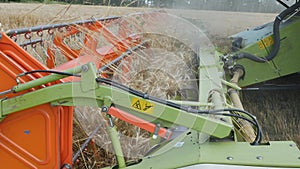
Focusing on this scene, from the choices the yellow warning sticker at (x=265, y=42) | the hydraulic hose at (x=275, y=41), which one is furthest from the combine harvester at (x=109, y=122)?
the yellow warning sticker at (x=265, y=42)

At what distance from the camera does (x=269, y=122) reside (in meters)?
3.54

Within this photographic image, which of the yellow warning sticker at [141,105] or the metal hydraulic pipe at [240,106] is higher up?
the yellow warning sticker at [141,105]

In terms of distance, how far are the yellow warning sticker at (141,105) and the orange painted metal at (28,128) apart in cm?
37

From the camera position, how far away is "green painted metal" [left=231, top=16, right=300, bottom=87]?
143 inches

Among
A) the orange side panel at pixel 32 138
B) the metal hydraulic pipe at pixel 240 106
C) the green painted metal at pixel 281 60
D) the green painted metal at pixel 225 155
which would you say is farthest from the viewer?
the green painted metal at pixel 281 60

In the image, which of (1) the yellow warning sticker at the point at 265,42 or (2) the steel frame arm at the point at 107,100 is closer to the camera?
(2) the steel frame arm at the point at 107,100

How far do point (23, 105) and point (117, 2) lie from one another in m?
1.82

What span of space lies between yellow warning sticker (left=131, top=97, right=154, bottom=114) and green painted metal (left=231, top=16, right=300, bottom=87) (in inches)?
89.6

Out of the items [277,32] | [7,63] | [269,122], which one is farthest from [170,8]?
[7,63]

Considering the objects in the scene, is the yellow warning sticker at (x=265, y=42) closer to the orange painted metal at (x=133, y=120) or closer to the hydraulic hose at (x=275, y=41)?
the hydraulic hose at (x=275, y=41)

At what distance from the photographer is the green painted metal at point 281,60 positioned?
363cm

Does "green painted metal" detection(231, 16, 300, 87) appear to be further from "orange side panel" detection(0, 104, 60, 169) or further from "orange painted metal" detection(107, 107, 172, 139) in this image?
"orange side panel" detection(0, 104, 60, 169)

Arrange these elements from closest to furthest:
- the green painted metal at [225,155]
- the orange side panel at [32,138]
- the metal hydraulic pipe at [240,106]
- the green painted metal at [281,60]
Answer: the green painted metal at [225,155] < the orange side panel at [32,138] < the metal hydraulic pipe at [240,106] < the green painted metal at [281,60]

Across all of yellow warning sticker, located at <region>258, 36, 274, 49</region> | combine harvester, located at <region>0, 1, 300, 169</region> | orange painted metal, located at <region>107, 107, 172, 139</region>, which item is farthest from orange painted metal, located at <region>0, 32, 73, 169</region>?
yellow warning sticker, located at <region>258, 36, 274, 49</region>
